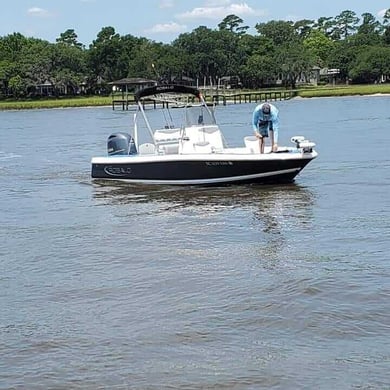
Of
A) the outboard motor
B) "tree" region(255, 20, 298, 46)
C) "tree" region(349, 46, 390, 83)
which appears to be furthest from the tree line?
the outboard motor

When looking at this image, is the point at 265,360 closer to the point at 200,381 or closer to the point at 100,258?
the point at 200,381

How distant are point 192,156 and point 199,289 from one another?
9210 millimetres

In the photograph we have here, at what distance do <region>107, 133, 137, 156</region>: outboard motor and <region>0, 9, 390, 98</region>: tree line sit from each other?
99.4 m

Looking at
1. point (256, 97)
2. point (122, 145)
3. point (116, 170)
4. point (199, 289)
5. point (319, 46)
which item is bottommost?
point (199, 289)

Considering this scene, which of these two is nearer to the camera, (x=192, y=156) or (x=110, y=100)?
(x=192, y=156)

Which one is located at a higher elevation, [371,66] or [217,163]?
[371,66]

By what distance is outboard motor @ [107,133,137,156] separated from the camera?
835 inches

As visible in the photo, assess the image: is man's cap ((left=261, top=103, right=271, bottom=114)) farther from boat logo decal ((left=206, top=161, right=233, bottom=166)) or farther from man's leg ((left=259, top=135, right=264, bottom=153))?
boat logo decal ((left=206, top=161, right=233, bottom=166))

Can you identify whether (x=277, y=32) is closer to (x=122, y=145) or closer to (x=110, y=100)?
(x=110, y=100)

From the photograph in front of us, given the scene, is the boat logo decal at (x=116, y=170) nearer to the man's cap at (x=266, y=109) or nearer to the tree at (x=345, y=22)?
the man's cap at (x=266, y=109)

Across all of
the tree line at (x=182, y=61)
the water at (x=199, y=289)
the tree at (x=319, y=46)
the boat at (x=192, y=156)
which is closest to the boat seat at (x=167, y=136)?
the boat at (x=192, y=156)

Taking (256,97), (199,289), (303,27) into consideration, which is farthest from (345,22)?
(199,289)

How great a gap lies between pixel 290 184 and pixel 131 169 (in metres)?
4.06

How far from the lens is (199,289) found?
33.3ft
